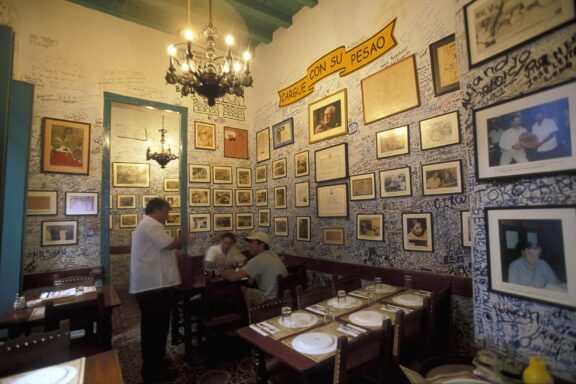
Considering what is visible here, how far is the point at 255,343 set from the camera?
78.2 inches

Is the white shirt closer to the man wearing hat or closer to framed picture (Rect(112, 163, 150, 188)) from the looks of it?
the man wearing hat

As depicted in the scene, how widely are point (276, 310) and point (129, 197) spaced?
6.52 metres

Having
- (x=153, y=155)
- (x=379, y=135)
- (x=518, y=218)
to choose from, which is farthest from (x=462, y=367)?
(x=153, y=155)

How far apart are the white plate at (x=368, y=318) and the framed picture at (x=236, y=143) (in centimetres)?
447

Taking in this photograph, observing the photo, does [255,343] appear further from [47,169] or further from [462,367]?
[47,169]

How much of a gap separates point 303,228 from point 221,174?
214 centimetres

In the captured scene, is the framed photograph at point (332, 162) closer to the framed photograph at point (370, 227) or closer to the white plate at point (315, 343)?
the framed photograph at point (370, 227)

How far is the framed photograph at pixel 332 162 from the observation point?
169 inches

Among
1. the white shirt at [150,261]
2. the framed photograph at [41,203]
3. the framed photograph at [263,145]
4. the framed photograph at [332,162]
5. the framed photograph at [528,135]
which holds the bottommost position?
the white shirt at [150,261]

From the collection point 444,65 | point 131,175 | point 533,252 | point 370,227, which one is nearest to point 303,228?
point 370,227

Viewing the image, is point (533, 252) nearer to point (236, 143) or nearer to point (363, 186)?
point (363, 186)

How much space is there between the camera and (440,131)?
10.5 ft

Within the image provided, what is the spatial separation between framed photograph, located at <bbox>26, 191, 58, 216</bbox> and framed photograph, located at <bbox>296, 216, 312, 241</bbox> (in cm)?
383

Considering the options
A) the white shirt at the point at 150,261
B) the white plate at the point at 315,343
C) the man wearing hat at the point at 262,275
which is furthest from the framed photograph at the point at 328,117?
A: the white plate at the point at 315,343
